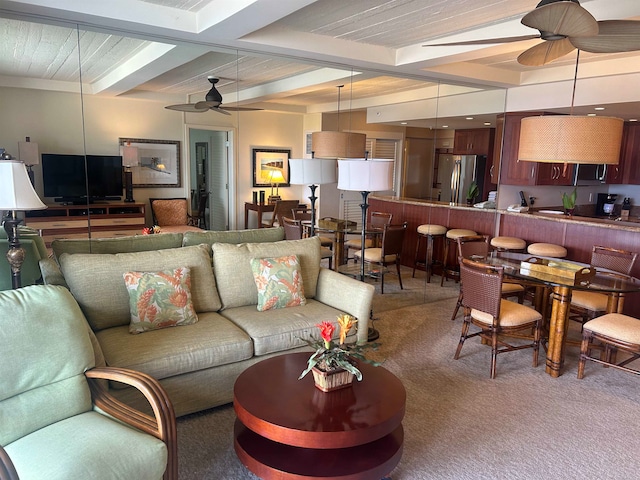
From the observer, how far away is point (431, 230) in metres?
Result: 5.91

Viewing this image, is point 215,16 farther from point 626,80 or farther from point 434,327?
point 626,80

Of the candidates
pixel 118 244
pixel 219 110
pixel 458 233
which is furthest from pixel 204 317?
pixel 458 233

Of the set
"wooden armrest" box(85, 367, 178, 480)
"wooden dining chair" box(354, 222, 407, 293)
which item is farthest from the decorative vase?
"wooden dining chair" box(354, 222, 407, 293)

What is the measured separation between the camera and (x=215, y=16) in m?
3.09

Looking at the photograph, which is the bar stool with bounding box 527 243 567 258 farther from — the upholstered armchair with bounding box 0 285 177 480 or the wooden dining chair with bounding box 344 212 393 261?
the upholstered armchair with bounding box 0 285 177 480

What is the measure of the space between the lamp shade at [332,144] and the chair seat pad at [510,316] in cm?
198

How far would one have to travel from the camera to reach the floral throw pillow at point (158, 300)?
9.34ft

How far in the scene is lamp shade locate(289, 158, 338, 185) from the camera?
4215mm

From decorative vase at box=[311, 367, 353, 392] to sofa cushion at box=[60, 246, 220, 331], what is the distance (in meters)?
1.35

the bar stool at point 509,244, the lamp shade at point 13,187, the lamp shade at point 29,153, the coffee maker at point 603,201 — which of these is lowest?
the bar stool at point 509,244

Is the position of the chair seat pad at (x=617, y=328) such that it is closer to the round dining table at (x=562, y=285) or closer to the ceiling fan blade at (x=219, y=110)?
the round dining table at (x=562, y=285)

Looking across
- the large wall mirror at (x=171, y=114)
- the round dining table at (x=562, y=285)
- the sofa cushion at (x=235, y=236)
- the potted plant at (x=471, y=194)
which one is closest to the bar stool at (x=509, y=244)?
the potted plant at (x=471, y=194)

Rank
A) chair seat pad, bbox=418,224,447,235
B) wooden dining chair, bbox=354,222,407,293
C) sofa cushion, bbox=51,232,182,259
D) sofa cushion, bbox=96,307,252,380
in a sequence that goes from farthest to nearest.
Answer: chair seat pad, bbox=418,224,447,235 → wooden dining chair, bbox=354,222,407,293 → sofa cushion, bbox=51,232,182,259 → sofa cushion, bbox=96,307,252,380

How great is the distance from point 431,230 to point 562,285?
8.83ft
